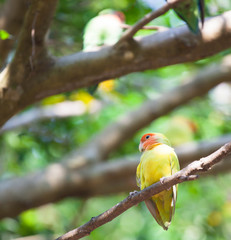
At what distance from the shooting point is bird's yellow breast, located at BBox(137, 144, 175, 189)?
1104mm

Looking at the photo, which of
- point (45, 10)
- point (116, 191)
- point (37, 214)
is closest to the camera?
point (45, 10)

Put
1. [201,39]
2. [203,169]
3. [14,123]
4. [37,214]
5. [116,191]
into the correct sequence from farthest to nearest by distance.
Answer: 1. [37,214]
2. [14,123]
3. [116,191]
4. [201,39]
5. [203,169]

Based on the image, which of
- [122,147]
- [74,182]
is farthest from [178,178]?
[122,147]

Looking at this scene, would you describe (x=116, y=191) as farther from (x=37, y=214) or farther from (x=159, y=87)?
(x=159, y=87)

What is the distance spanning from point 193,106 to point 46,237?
234 cm

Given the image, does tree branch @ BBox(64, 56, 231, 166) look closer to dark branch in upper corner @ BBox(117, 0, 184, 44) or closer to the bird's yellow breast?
dark branch in upper corner @ BBox(117, 0, 184, 44)

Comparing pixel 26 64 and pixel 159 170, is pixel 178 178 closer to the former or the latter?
pixel 159 170

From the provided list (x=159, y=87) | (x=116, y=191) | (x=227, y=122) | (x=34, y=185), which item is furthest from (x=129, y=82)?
(x=34, y=185)

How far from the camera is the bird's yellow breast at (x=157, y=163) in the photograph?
1.10 metres

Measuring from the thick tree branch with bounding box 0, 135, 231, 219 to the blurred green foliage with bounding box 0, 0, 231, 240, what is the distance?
32cm

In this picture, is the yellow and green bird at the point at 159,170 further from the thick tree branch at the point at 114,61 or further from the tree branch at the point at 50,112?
the tree branch at the point at 50,112

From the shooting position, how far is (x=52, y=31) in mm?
3809

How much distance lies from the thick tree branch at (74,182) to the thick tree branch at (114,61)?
4.73 feet

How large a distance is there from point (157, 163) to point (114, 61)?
100 cm
